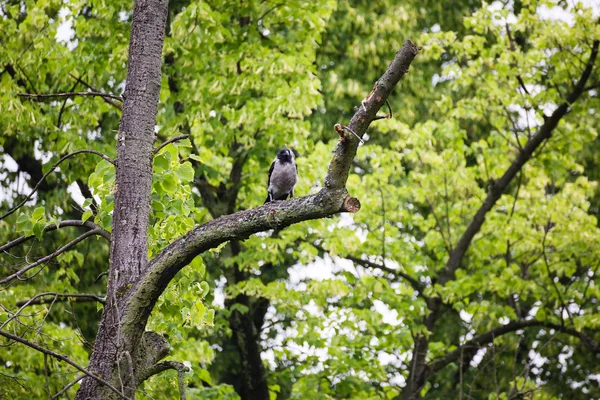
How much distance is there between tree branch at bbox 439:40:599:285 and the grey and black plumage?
146 inches

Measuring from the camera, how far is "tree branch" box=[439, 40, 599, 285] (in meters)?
11.0

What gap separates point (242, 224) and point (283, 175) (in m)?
4.19

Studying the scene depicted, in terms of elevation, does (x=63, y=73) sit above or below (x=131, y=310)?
above

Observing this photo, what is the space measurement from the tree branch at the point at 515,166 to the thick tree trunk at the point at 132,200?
7131mm

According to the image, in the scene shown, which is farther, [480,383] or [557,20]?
[480,383]

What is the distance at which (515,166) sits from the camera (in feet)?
37.1

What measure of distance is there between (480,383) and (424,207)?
3724 millimetres

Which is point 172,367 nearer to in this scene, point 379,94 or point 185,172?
point 185,172

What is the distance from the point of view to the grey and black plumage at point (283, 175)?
A: 8656mm

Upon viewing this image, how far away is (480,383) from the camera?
601 inches

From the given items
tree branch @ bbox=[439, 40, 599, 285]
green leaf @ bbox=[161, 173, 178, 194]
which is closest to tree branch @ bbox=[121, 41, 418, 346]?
green leaf @ bbox=[161, 173, 178, 194]

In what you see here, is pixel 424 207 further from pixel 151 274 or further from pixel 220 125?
pixel 151 274

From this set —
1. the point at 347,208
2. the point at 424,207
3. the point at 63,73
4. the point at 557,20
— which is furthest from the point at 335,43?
the point at 347,208

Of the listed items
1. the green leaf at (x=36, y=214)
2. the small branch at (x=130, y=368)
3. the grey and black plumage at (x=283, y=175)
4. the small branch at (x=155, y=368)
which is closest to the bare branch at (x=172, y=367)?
the small branch at (x=155, y=368)
